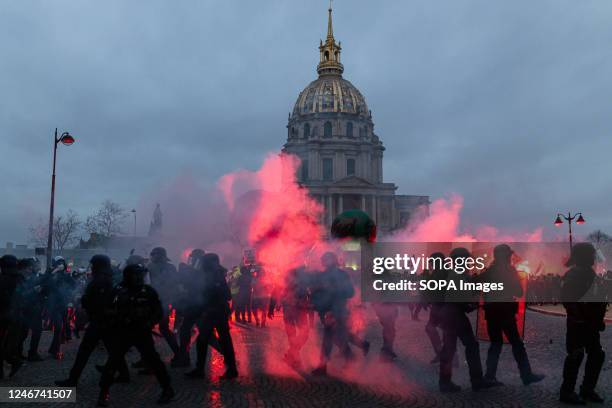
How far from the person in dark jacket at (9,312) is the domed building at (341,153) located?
74.4 m

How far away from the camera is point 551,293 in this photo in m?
24.5

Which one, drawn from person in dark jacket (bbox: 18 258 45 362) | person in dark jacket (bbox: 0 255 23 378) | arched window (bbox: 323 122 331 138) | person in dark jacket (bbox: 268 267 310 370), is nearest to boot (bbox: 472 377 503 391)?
person in dark jacket (bbox: 268 267 310 370)

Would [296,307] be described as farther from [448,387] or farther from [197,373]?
[448,387]

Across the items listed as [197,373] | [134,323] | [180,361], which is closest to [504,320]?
[197,373]

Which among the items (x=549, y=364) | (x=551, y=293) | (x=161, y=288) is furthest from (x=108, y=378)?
(x=551, y=293)

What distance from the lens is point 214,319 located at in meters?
7.95

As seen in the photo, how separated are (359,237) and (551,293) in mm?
9454

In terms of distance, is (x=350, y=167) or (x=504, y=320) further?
(x=350, y=167)

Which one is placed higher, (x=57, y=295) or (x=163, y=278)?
(x=163, y=278)

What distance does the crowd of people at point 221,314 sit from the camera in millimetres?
6480

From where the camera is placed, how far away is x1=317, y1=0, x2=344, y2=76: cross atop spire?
96.3m

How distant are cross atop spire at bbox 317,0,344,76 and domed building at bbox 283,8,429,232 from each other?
161cm

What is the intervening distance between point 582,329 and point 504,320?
1.15 meters

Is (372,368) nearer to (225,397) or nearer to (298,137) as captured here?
(225,397)
